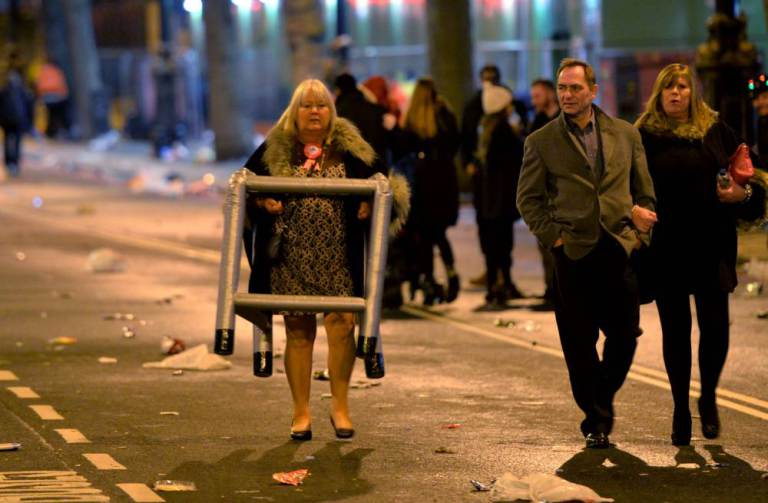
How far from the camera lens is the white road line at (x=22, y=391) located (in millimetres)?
11188

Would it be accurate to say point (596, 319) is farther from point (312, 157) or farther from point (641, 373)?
point (641, 373)

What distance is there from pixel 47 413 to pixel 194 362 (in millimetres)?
1929

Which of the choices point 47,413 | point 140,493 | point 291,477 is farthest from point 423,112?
point 140,493

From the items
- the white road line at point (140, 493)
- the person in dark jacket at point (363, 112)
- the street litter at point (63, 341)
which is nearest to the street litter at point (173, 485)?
the white road line at point (140, 493)

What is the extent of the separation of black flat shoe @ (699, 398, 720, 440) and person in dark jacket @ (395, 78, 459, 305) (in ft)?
19.9

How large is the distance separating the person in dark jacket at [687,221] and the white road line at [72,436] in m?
2.81

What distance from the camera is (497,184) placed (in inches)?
619

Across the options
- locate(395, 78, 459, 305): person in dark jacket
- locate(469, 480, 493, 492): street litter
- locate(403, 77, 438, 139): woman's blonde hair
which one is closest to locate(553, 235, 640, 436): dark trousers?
locate(469, 480, 493, 492): street litter

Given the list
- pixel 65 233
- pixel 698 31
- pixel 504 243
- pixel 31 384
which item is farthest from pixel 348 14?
pixel 31 384

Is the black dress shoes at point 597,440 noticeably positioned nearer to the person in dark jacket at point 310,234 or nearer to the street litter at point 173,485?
the person in dark jacket at point 310,234

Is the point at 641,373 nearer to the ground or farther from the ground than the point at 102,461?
nearer to the ground

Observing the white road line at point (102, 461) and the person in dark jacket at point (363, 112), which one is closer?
the white road line at point (102, 461)

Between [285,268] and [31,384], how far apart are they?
263cm

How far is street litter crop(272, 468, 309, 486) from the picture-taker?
858 cm
